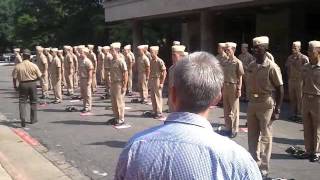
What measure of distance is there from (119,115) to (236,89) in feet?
10.4

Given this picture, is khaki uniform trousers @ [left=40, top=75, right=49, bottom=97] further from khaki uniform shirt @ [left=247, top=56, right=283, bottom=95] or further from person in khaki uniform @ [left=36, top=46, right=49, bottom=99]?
khaki uniform shirt @ [left=247, top=56, right=283, bottom=95]

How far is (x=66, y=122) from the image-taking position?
44.7 ft

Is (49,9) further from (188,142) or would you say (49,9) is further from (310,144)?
(188,142)

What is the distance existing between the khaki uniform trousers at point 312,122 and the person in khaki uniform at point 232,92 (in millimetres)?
2107

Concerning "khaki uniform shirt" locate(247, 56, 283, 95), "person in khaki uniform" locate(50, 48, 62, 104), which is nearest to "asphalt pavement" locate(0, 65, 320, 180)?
"person in khaki uniform" locate(50, 48, 62, 104)

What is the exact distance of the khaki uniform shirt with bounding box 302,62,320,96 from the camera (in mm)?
8719

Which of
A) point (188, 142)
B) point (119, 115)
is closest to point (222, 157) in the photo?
point (188, 142)

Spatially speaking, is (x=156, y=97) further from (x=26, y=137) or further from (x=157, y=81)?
(x=26, y=137)

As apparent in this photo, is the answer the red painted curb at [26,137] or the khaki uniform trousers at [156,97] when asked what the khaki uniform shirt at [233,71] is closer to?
the khaki uniform trousers at [156,97]

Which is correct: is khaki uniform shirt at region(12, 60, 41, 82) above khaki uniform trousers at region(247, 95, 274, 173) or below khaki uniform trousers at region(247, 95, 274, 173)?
above

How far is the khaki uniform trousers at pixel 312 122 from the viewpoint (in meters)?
8.54

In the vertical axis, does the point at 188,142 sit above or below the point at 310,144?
above

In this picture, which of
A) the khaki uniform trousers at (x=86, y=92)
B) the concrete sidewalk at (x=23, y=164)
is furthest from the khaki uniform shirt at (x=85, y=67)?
the concrete sidewalk at (x=23, y=164)

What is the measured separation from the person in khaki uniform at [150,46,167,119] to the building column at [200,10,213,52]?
7744 millimetres
